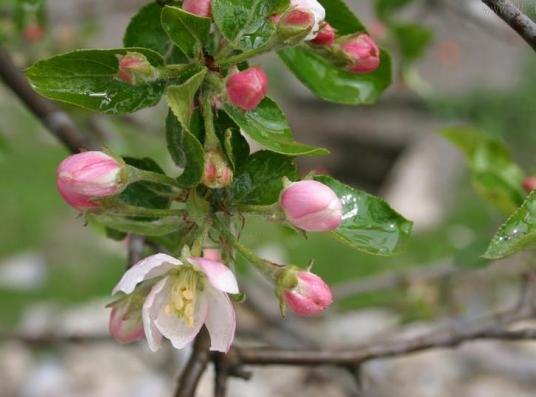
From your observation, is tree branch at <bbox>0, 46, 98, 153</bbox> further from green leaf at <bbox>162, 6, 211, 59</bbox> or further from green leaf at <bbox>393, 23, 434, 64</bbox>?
green leaf at <bbox>393, 23, 434, 64</bbox>

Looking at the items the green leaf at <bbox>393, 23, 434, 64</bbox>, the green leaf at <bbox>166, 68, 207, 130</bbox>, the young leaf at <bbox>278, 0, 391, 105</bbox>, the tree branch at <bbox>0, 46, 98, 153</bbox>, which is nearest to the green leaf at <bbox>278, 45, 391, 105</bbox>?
the young leaf at <bbox>278, 0, 391, 105</bbox>

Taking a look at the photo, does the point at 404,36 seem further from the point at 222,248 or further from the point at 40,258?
the point at 40,258

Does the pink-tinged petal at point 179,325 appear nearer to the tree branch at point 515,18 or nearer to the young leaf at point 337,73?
the young leaf at point 337,73

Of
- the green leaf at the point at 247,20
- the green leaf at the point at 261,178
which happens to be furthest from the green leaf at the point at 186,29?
the green leaf at the point at 261,178

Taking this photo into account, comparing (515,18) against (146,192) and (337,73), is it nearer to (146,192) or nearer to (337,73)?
(337,73)

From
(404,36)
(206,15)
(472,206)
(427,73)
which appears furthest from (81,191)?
(427,73)
